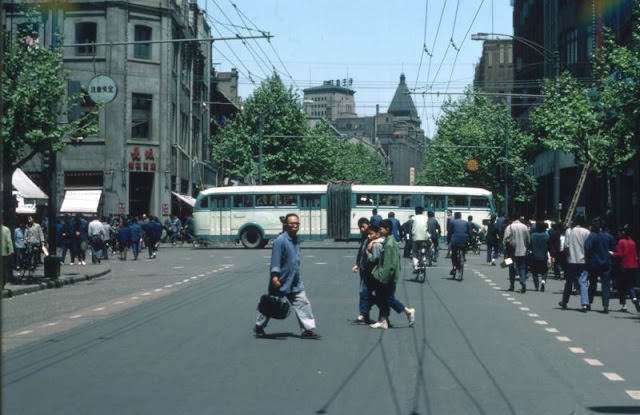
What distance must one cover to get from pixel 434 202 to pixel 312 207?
20.8 ft

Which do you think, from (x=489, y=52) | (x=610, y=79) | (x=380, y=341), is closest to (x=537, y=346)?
(x=380, y=341)

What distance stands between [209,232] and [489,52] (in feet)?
274

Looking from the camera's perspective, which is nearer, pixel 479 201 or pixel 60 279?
pixel 60 279

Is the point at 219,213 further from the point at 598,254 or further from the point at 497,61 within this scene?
the point at 497,61

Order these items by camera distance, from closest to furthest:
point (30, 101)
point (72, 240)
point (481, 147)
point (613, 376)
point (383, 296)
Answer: point (613, 376) < point (383, 296) < point (30, 101) < point (72, 240) < point (481, 147)

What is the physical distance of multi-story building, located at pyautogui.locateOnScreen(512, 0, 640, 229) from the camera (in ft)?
122

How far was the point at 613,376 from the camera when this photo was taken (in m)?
9.98

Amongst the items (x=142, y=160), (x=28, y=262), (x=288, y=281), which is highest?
(x=142, y=160)

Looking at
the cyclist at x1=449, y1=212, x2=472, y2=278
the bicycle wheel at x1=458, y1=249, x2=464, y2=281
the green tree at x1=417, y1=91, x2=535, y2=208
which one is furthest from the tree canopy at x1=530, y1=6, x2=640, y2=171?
the green tree at x1=417, y1=91, x2=535, y2=208

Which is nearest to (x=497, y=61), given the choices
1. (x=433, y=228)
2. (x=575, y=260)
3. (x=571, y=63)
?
(x=571, y=63)

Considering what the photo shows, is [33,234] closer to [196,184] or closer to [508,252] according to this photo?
[508,252]

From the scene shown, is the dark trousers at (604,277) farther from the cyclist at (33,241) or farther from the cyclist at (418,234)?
the cyclist at (33,241)

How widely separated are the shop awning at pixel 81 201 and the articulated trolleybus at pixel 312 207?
5.04m

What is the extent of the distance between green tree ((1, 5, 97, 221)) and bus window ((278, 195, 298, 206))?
88.5 ft
